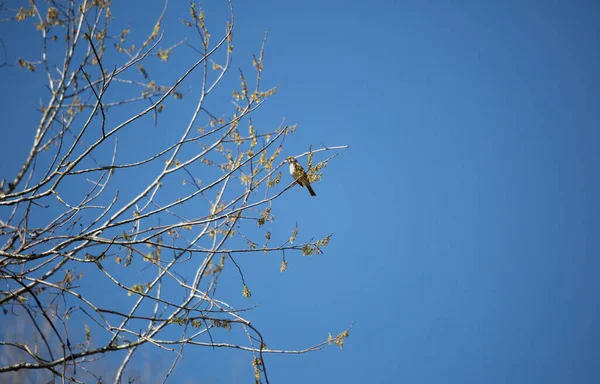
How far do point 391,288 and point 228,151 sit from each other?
166 meters

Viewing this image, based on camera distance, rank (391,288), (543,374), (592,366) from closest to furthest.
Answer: (543,374) < (592,366) < (391,288)

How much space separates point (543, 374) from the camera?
11888 centimetres

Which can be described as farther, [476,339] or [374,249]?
[374,249]

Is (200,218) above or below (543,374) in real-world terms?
below

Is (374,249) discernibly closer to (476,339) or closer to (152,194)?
(476,339)

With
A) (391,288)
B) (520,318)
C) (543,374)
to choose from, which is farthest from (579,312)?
(391,288)

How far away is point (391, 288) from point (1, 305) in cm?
16697

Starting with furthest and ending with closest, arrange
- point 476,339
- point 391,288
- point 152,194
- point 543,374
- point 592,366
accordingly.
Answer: point 391,288 < point 476,339 < point 592,366 < point 543,374 < point 152,194

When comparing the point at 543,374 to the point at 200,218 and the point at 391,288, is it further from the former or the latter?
the point at 200,218

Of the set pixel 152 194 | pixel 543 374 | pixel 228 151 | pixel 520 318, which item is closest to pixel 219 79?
pixel 228 151

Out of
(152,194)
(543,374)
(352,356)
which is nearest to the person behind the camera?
(152,194)

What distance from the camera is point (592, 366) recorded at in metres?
133

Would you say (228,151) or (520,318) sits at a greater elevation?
(520,318)

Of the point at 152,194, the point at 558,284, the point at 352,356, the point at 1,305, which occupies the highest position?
the point at 558,284
